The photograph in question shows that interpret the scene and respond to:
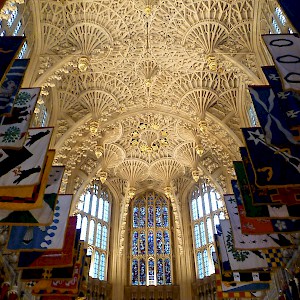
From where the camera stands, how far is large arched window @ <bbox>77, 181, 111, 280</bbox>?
31.0 metres

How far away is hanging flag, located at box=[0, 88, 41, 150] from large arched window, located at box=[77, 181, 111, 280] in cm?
1897

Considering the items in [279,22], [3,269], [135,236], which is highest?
[279,22]

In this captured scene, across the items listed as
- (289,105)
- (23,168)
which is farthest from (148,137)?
(289,105)

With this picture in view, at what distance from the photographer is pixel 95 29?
74.7 feet

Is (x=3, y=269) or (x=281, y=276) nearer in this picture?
(x=3, y=269)

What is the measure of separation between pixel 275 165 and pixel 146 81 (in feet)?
51.4

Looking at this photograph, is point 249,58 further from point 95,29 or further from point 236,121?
point 95,29

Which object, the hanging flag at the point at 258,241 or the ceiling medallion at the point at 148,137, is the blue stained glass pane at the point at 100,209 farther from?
the hanging flag at the point at 258,241

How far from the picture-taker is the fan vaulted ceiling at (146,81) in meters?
22.2

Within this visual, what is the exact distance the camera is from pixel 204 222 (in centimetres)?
3288

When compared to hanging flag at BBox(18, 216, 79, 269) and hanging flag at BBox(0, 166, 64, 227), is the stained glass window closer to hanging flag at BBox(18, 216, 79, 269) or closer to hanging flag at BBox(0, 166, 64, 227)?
hanging flag at BBox(18, 216, 79, 269)

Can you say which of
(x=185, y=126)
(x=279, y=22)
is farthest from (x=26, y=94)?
(x=185, y=126)

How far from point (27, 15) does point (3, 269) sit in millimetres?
13463

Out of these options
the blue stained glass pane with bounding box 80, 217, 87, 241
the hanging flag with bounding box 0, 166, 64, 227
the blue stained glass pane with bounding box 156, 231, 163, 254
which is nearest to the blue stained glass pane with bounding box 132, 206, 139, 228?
the blue stained glass pane with bounding box 156, 231, 163, 254
